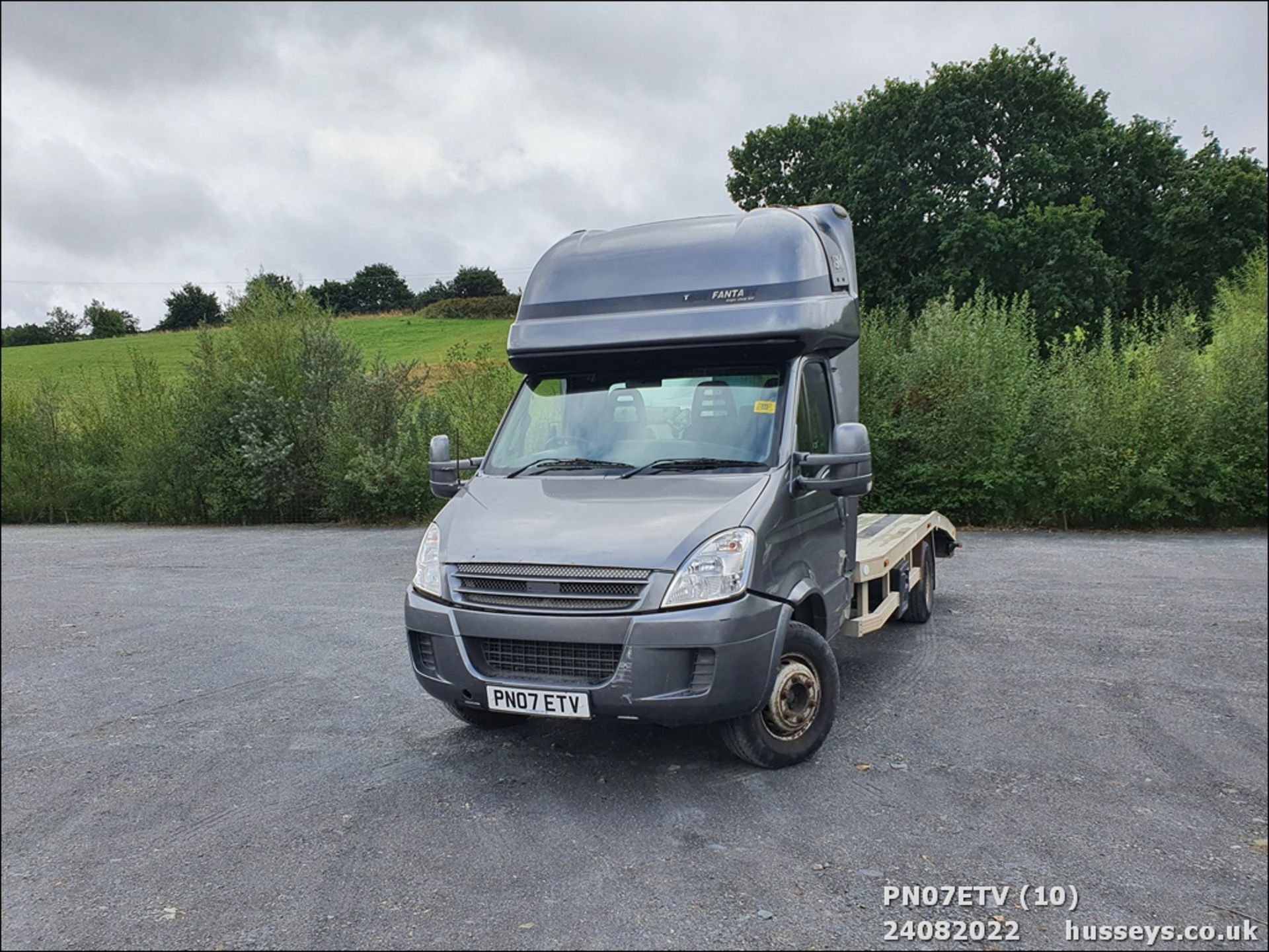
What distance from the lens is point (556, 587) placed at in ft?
13.7

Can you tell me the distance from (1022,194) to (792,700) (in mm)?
28757

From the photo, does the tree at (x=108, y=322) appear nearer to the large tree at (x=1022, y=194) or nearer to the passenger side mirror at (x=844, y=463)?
the passenger side mirror at (x=844, y=463)

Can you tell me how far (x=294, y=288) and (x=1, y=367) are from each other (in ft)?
71.8

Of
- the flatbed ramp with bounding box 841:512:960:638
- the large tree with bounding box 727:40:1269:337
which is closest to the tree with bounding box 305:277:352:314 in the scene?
the flatbed ramp with bounding box 841:512:960:638

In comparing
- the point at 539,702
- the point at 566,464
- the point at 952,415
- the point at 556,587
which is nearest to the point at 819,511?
the point at 566,464

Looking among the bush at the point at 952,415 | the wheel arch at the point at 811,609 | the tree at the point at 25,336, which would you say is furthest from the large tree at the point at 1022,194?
the tree at the point at 25,336

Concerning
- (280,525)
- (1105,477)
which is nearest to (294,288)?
(280,525)

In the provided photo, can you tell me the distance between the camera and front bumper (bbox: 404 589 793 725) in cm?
404

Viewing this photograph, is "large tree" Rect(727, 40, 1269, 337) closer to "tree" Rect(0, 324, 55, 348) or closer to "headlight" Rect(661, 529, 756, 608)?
"headlight" Rect(661, 529, 756, 608)

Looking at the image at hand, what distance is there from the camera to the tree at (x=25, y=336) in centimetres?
114

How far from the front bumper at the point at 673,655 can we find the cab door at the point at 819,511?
755 millimetres

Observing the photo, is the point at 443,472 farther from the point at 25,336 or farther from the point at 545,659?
the point at 25,336

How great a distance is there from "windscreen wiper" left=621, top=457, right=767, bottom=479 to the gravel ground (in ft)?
5.15

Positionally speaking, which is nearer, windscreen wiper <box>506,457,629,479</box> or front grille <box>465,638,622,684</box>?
front grille <box>465,638,622,684</box>
